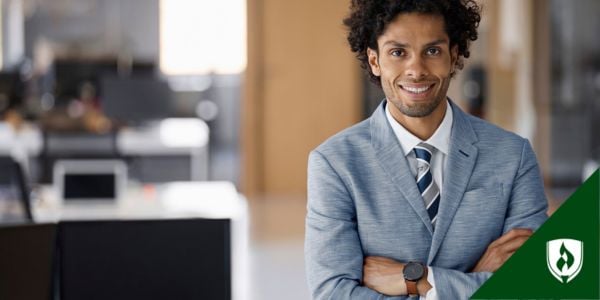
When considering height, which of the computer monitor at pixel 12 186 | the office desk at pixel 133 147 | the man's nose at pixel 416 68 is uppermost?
the man's nose at pixel 416 68

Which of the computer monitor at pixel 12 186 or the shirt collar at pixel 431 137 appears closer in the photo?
the shirt collar at pixel 431 137

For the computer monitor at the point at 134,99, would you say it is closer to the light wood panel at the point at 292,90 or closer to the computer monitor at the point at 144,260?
the light wood panel at the point at 292,90

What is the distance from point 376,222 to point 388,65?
28 cm

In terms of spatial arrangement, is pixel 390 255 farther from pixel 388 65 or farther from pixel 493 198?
pixel 388 65

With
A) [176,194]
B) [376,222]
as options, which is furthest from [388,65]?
[176,194]

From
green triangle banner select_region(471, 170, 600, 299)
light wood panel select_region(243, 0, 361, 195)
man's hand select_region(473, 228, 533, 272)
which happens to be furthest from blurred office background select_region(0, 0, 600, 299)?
green triangle banner select_region(471, 170, 600, 299)

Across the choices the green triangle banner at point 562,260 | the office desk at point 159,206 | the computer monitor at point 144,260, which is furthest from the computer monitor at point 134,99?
the green triangle banner at point 562,260

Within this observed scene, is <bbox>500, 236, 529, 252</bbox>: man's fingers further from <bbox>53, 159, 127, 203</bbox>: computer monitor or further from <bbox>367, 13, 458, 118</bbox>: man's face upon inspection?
<bbox>53, 159, 127, 203</bbox>: computer monitor

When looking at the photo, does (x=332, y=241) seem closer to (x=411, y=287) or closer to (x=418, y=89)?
(x=411, y=287)

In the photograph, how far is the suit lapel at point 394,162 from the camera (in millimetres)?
1942

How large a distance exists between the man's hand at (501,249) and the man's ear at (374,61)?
1.22 ft

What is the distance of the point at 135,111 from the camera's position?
33.0 feet

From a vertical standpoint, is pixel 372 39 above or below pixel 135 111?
above

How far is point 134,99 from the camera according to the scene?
1009 centimetres
